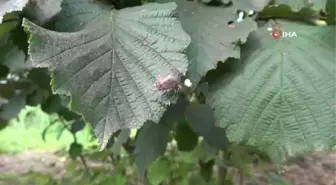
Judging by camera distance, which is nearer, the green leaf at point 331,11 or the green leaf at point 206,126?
the green leaf at point 331,11

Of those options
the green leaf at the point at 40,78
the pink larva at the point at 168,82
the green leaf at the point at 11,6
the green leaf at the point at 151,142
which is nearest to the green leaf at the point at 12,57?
the green leaf at the point at 40,78

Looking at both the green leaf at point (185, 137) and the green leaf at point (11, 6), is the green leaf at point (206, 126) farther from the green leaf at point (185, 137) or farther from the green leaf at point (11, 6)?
the green leaf at point (11, 6)

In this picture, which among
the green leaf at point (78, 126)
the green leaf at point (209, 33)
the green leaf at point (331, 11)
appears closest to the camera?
the green leaf at point (209, 33)

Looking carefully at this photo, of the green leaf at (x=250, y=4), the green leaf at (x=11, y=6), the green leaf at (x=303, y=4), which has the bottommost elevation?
the green leaf at (x=303, y=4)

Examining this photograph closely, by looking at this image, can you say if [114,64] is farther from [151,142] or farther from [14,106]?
[14,106]

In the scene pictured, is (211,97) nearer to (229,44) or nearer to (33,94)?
(229,44)

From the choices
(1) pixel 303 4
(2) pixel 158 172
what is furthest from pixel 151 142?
(1) pixel 303 4
